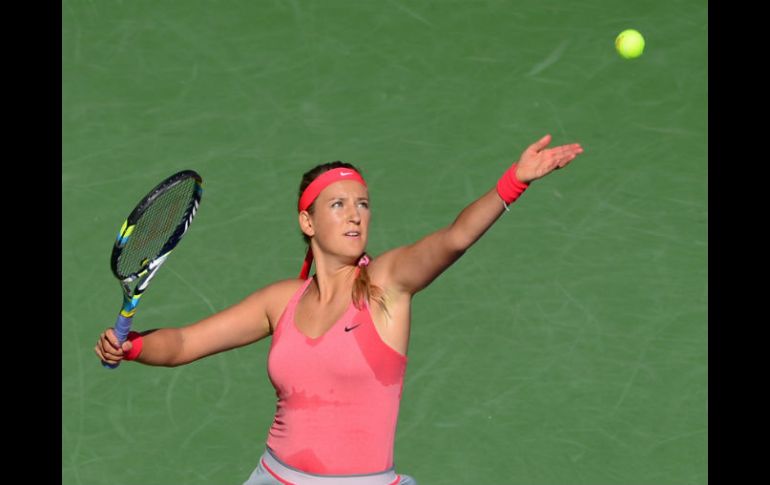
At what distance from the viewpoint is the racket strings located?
4051 millimetres

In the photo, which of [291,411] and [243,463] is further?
[243,463]

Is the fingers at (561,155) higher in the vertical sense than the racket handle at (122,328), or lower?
higher

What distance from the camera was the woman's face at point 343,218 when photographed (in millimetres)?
4016

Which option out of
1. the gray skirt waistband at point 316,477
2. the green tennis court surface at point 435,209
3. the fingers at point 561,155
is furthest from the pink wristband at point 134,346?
the green tennis court surface at point 435,209

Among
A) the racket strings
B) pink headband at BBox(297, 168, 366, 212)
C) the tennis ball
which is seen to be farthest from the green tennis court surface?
pink headband at BBox(297, 168, 366, 212)

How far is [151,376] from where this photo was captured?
573cm

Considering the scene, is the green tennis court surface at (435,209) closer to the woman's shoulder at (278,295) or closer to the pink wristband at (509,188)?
the woman's shoulder at (278,295)

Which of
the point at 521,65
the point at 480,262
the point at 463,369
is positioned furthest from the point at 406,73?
the point at 463,369

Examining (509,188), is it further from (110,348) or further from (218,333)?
(110,348)

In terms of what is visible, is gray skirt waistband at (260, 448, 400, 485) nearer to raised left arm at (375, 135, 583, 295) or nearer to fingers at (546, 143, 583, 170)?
raised left arm at (375, 135, 583, 295)

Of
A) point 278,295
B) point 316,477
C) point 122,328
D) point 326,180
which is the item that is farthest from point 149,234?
point 316,477

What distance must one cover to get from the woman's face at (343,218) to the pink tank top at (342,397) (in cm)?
20
